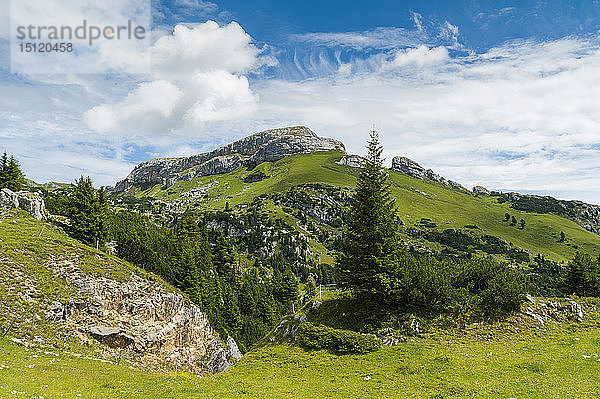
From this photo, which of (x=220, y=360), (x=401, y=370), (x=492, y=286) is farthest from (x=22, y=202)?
(x=492, y=286)

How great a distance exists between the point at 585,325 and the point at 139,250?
66.2m

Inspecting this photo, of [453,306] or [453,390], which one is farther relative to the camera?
[453,306]

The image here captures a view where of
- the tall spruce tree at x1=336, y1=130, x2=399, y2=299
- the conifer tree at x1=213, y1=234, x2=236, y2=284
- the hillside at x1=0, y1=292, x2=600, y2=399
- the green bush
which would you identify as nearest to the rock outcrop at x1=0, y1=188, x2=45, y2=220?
the hillside at x1=0, y1=292, x2=600, y2=399

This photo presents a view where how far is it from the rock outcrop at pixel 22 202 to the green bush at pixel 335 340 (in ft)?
174

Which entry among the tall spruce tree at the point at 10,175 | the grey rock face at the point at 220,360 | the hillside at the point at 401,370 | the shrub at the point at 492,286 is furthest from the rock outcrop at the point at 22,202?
the shrub at the point at 492,286

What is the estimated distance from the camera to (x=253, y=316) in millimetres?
89375

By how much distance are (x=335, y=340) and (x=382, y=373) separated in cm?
640

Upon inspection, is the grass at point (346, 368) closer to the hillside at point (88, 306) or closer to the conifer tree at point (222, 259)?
the hillside at point (88, 306)

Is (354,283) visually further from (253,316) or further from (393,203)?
(253,316)

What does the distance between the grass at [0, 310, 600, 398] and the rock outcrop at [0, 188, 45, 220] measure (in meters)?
38.7

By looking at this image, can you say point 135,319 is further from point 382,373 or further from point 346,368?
point 382,373

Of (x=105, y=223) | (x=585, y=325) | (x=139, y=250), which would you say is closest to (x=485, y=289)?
(x=585, y=325)

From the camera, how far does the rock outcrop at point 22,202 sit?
52.3 metres

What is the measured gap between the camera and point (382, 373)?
829 inches
